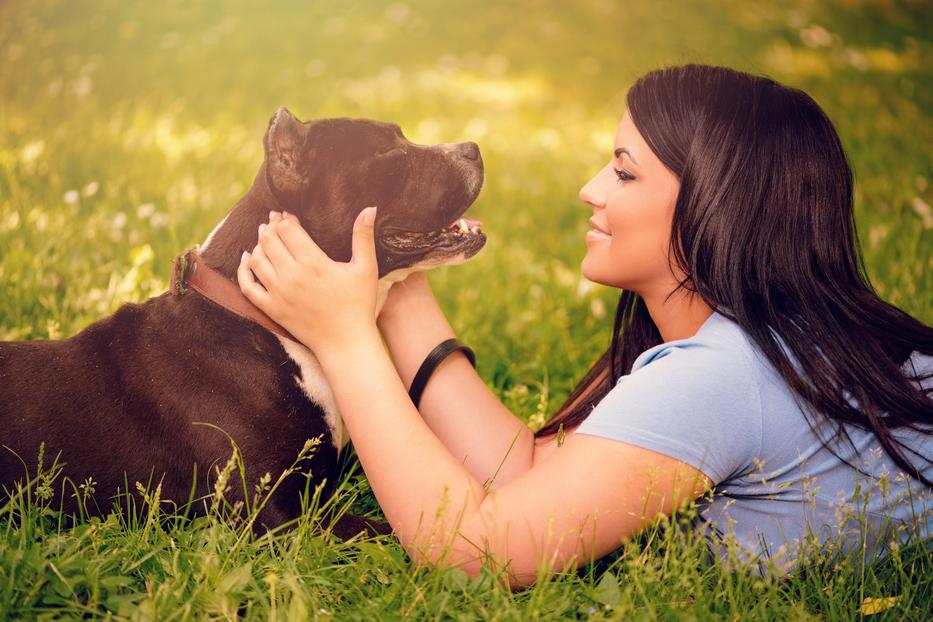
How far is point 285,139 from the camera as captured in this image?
8.34 feet

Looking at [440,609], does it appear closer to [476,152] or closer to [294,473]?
[294,473]

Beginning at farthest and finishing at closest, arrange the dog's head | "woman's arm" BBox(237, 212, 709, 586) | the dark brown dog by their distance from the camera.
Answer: the dog's head → the dark brown dog → "woman's arm" BBox(237, 212, 709, 586)

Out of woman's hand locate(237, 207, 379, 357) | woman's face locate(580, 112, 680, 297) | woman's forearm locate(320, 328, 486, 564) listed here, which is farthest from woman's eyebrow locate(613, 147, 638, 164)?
woman's forearm locate(320, 328, 486, 564)

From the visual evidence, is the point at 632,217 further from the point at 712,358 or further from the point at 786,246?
the point at 712,358

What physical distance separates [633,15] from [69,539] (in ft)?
35.6

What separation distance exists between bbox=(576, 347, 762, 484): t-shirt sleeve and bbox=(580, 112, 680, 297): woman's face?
413 millimetres

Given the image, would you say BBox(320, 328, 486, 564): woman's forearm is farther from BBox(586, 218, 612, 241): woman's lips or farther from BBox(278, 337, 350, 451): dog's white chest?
BBox(586, 218, 612, 241): woman's lips

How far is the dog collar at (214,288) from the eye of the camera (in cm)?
252

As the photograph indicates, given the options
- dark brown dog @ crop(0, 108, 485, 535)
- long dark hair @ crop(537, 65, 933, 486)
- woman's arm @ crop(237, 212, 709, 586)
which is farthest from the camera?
dark brown dog @ crop(0, 108, 485, 535)

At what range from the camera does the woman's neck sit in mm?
2625

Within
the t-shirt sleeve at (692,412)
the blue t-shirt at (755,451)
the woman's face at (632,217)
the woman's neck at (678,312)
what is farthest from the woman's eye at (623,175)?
the t-shirt sleeve at (692,412)

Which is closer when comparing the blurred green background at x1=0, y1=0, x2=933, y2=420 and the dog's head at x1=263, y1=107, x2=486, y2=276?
the dog's head at x1=263, y1=107, x2=486, y2=276

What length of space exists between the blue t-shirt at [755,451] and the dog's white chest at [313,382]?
32.4 inches

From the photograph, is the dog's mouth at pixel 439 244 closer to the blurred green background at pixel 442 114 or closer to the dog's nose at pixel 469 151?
the dog's nose at pixel 469 151
